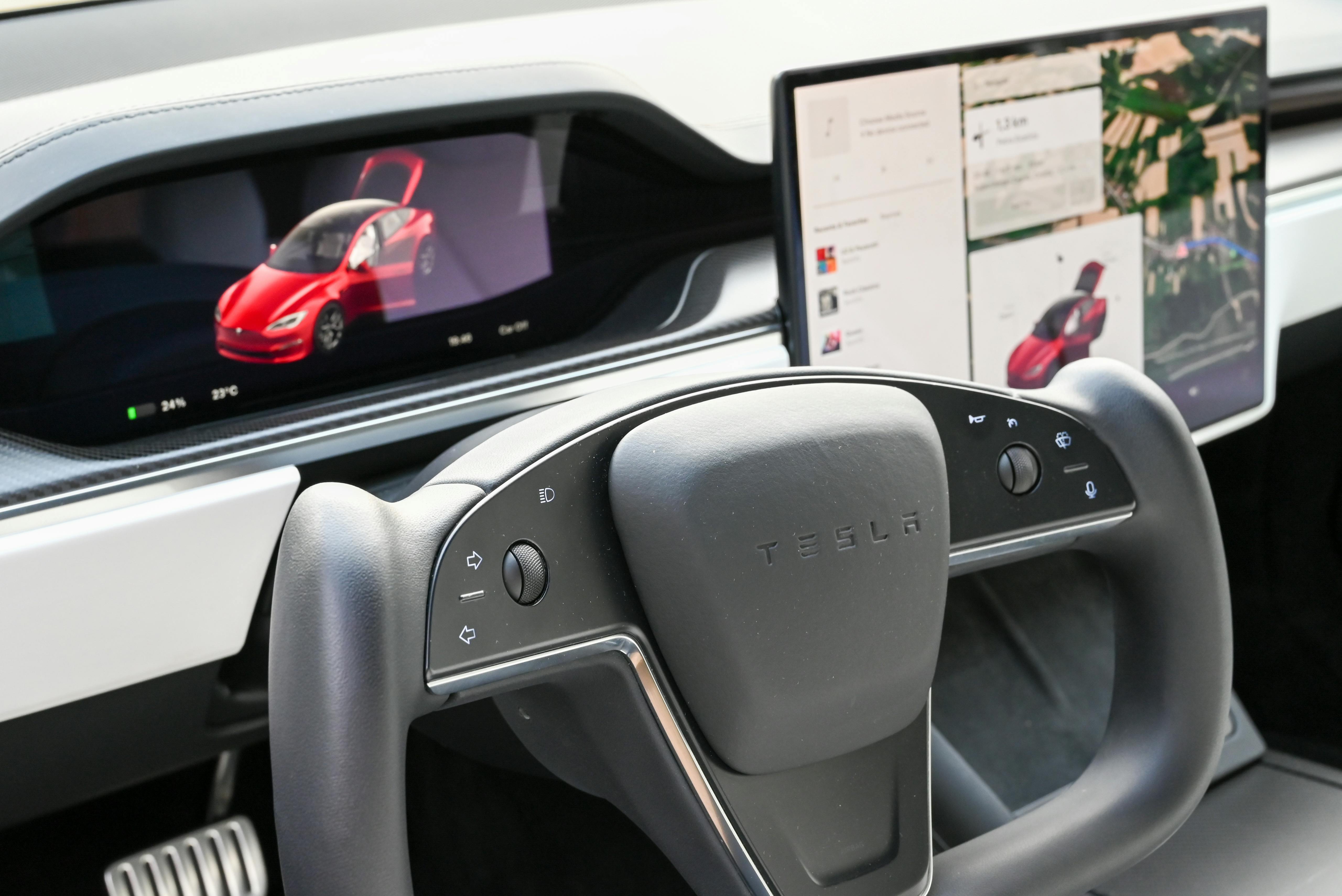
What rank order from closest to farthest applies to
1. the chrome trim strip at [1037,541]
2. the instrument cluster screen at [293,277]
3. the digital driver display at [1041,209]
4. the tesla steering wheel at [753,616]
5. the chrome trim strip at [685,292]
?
the tesla steering wheel at [753,616], the chrome trim strip at [1037,541], the instrument cluster screen at [293,277], the digital driver display at [1041,209], the chrome trim strip at [685,292]

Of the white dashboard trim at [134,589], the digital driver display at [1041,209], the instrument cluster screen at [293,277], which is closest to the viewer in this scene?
the white dashboard trim at [134,589]

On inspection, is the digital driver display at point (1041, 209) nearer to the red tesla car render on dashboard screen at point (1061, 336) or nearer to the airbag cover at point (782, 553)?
the red tesla car render on dashboard screen at point (1061, 336)

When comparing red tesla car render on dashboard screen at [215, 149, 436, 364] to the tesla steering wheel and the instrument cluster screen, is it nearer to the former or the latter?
the instrument cluster screen

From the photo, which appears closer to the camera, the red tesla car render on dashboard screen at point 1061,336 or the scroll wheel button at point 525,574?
the scroll wheel button at point 525,574

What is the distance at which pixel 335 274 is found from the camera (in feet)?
2.79

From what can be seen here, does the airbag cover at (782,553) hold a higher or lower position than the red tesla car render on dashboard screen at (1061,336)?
higher

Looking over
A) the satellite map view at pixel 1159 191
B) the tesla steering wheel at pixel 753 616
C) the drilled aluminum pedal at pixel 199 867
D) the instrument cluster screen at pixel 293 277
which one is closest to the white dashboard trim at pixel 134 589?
the instrument cluster screen at pixel 293 277

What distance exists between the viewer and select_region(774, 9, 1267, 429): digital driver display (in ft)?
2.85

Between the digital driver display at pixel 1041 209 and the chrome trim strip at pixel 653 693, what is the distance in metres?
0.47

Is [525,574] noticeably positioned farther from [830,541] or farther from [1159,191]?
[1159,191]

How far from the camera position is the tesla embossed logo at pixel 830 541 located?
44 cm

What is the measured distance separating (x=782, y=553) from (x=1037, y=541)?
166 mm

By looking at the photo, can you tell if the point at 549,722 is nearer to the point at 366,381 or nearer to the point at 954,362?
the point at 366,381

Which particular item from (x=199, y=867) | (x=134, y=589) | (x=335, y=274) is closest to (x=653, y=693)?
(x=134, y=589)
